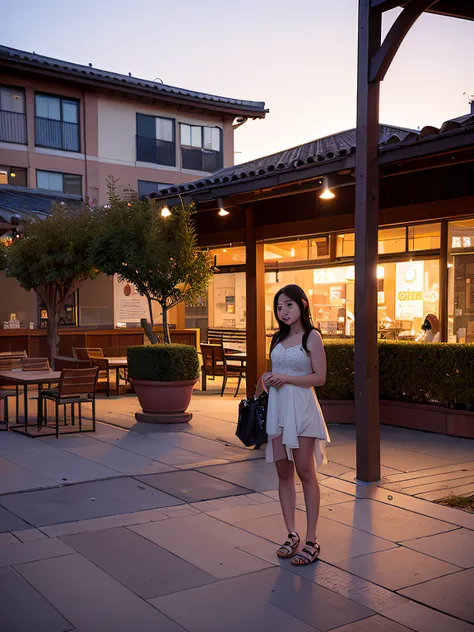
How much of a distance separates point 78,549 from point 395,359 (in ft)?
19.2

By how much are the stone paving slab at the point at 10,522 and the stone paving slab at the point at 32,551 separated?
39cm

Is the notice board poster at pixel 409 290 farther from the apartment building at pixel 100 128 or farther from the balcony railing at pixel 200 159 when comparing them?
the balcony railing at pixel 200 159

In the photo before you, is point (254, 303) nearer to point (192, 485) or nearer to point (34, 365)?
point (34, 365)

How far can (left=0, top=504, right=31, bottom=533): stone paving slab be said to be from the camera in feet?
18.1

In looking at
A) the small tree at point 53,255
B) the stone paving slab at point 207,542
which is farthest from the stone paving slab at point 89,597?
the small tree at point 53,255

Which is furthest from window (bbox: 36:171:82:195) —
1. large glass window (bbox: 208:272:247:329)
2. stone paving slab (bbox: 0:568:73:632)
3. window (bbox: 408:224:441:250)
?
stone paving slab (bbox: 0:568:73:632)

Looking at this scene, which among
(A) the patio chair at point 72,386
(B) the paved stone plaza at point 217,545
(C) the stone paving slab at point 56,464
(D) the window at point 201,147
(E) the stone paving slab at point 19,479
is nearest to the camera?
(B) the paved stone plaza at point 217,545

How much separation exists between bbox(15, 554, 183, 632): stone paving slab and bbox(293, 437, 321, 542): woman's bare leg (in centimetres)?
130

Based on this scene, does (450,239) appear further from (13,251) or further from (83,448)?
(13,251)

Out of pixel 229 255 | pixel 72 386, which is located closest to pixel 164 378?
pixel 72 386

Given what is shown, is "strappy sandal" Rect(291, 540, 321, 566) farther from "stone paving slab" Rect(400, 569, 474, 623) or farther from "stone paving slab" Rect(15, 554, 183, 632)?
"stone paving slab" Rect(15, 554, 183, 632)

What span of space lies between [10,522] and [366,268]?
12.5 ft

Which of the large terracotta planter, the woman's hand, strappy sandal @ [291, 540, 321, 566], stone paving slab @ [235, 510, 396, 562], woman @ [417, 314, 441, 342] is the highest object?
woman @ [417, 314, 441, 342]

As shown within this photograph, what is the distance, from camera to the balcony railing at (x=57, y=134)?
26.7 m
